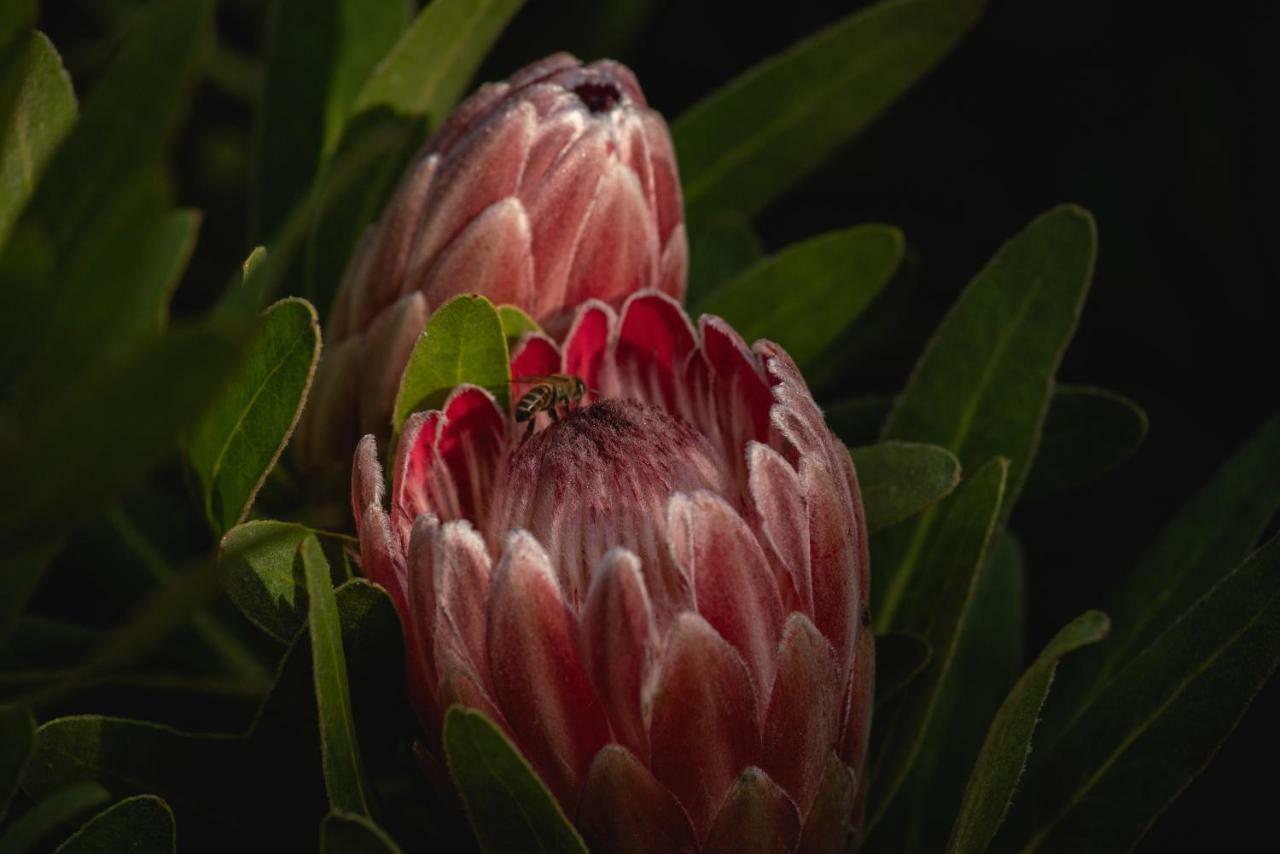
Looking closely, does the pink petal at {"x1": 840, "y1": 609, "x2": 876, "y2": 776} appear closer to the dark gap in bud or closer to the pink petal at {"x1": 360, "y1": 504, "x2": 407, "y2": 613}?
the pink petal at {"x1": 360, "y1": 504, "x2": 407, "y2": 613}

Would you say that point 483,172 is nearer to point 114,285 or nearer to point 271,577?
point 271,577

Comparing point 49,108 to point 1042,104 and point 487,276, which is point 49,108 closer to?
point 487,276

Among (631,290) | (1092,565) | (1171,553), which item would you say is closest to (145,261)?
(631,290)

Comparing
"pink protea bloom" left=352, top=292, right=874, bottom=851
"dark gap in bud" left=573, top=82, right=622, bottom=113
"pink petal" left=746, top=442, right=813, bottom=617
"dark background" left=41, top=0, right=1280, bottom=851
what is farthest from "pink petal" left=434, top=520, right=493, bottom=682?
"dark background" left=41, top=0, right=1280, bottom=851

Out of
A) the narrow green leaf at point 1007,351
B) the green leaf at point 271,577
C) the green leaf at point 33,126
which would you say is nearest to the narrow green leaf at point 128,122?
the green leaf at point 33,126

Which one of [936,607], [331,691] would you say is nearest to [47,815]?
[331,691]
